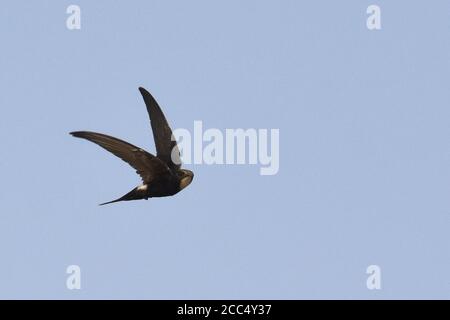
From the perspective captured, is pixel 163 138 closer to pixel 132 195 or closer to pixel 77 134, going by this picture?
pixel 132 195

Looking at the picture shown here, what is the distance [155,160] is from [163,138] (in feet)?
1.73

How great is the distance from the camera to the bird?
405 inches

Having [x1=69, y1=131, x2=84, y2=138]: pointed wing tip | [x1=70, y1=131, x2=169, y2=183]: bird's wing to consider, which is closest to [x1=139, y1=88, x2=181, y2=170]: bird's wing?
[x1=70, y1=131, x2=169, y2=183]: bird's wing

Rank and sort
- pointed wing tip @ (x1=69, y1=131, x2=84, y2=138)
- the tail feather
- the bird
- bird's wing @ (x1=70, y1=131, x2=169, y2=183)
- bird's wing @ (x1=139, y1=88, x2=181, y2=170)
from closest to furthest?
pointed wing tip @ (x1=69, y1=131, x2=84, y2=138) < bird's wing @ (x1=70, y1=131, x2=169, y2=183) < the bird < the tail feather < bird's wing @ (x1=139, y1=88, x2=181, y2=170)

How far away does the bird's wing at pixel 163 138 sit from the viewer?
10836 mm

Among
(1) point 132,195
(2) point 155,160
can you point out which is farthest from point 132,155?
(1) point 132,195

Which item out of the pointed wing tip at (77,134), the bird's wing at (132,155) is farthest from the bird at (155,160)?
the pointed wing tip at (77,134)

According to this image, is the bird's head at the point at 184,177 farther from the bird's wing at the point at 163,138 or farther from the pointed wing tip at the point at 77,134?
the pointed wing tip at the point at 77,134

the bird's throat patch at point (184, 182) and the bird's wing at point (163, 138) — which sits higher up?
the bird's wing at point (163, 138)

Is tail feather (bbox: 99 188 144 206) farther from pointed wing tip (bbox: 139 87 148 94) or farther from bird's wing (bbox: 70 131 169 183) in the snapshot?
pointed wing tip (bbox: 139 87 148 94)
